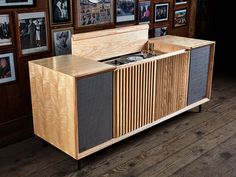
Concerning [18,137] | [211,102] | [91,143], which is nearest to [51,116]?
[91,143]

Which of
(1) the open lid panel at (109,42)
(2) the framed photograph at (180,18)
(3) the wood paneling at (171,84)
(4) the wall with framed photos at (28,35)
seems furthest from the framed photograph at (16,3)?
(2) the framed photograph at (180,18)

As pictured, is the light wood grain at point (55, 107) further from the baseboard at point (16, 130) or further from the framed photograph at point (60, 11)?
the framed photograph at point (60, 11)

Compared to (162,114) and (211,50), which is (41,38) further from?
(211,50)

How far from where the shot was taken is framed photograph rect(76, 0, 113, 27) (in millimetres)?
2787

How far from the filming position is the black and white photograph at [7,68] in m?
2.46

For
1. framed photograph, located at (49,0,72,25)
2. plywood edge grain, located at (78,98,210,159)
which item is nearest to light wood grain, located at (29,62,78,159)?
plywood edge grain, located at (78,98,210,159)

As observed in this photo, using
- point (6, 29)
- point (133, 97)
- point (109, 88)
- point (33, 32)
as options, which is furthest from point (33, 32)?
point (133, 97)

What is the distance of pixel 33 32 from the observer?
2.56 metres

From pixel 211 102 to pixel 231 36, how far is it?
1.80m

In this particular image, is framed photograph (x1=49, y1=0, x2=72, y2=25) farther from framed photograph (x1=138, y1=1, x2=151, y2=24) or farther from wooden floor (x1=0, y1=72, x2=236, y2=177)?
wooden floor (x1=0, y1=72, x2=236, y2=177)

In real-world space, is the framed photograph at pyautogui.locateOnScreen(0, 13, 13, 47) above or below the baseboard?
above

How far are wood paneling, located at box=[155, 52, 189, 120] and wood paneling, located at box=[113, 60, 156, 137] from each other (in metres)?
0.08

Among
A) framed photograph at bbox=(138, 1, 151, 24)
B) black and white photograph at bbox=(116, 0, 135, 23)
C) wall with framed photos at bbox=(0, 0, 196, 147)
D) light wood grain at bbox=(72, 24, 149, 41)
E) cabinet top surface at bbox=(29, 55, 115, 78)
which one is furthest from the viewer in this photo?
framed photograph at bbox=(138, 1, 151, 24)

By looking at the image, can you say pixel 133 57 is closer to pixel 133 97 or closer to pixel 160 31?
pixel 133 97
